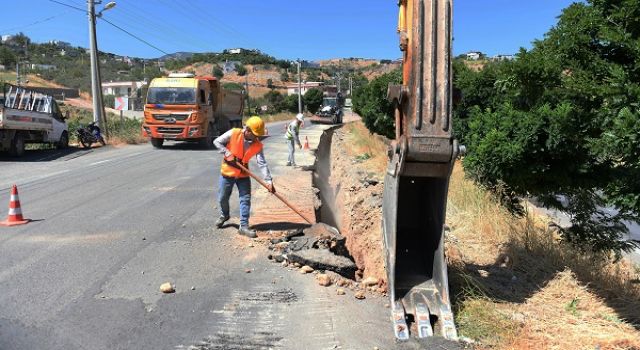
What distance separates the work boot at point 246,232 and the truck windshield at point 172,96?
1568cm

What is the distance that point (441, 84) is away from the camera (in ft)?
14.0

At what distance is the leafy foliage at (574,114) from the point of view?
366 centimetres

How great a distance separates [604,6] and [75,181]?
458 inches

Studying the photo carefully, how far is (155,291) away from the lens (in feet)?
17.3

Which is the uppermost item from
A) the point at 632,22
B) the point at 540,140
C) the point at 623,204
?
the point at 632,22

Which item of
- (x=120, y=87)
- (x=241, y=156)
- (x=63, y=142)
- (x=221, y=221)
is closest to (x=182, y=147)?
(x=63, y=142)

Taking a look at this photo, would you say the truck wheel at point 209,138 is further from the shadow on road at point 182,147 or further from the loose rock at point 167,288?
the loose rock at point 167,288

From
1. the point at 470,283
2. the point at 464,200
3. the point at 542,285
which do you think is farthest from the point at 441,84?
the point at 464,200

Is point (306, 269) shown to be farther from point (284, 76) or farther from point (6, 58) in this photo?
point (284, 76)

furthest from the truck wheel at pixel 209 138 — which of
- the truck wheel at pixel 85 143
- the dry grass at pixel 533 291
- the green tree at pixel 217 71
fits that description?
the green tree at pixel 217 71

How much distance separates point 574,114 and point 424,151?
1390mm

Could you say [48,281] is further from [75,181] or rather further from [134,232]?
[75,181]

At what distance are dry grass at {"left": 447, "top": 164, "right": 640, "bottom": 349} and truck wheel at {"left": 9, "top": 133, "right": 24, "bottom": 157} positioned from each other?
623 inches

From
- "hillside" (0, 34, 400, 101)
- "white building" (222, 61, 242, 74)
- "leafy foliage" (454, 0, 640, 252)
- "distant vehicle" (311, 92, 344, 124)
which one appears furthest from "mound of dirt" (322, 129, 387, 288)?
"white building" (222, 61, 242, 74)
